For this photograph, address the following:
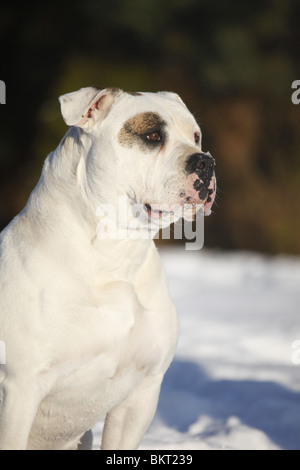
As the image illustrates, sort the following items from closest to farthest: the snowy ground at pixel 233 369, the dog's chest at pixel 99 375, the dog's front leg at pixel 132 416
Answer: the dog's chest at pixel 99 375 → the dog's front leg at pixel 132 416 → the snowy ground at pixel 233 369

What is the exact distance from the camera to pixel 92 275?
281 cm

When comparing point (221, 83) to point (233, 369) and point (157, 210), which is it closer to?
point (233, 369)

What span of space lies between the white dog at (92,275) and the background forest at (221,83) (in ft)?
31.3

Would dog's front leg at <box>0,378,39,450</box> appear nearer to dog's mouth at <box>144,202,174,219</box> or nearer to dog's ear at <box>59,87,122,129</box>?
dog's mouth at <box>144,202,174,219</box>

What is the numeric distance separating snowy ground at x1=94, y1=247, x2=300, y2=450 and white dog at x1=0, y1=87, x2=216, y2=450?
0.93 m

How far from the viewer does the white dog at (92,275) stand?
266 centimetres

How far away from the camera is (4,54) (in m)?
14.6

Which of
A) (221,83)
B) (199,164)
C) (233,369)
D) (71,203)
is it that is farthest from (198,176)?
(221,83)

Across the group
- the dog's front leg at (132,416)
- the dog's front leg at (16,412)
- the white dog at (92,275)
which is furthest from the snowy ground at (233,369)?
the dog's front leg at (16,412)

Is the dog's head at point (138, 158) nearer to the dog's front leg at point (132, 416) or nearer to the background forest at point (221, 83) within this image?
the dog's front leg at point (132, 416)

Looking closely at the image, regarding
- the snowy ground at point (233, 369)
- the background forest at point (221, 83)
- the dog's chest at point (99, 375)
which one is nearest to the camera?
the dog's chest at point (99, 375)

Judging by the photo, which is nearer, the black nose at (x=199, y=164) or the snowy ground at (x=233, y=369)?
the black nose at (x=199, y=164)

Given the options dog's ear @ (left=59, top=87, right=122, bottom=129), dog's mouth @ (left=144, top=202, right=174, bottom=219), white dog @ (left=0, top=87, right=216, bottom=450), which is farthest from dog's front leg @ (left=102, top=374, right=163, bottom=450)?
dog's ear @ (left=59, top=87, right=122, bottom=129)

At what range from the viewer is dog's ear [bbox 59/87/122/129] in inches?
111
